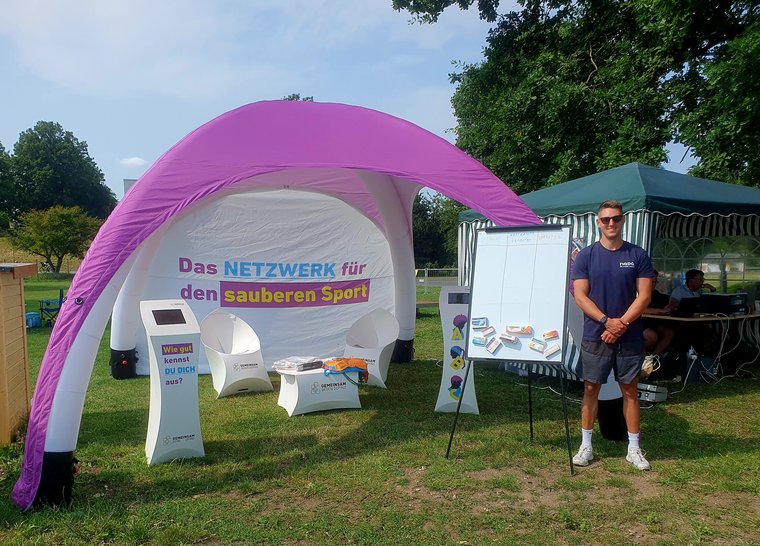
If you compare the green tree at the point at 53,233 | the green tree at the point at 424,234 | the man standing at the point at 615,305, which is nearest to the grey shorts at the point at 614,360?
the man standing at the point at 615,305

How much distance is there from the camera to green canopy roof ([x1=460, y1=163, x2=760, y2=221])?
242 inches

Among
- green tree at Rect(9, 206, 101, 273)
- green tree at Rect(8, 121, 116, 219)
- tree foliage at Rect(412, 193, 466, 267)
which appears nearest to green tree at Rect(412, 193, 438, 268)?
tree foliage at Rect(412, 193, 466, 267)

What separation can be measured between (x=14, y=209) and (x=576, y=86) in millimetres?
60673

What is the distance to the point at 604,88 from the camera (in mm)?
11211

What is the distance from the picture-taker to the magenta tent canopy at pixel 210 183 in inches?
147

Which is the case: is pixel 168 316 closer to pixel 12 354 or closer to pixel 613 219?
pixel 12 354

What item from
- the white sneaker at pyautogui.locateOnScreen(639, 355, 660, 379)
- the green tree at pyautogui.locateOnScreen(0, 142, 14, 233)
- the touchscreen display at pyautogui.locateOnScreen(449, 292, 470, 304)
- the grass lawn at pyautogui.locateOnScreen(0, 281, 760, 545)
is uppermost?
the green tree at pyautogui.locateOnScreen(0, 142, 14, 233)

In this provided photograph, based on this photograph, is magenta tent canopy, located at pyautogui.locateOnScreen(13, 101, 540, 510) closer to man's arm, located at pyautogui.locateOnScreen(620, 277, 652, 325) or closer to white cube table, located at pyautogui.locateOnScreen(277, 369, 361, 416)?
man's arm, located at pyautogui.locateOnScreen(620, 277, 652, 325)

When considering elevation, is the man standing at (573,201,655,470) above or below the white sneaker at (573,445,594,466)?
above

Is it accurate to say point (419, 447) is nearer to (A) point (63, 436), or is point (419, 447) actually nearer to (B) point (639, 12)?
(A) point (63, 436)

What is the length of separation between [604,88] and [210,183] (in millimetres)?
9081

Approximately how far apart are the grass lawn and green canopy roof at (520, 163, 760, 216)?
204cm

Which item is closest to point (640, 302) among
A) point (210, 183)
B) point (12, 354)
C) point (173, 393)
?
point (210, 183)

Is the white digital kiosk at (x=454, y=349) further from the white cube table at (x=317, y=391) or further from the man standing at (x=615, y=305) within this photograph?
the man standing at (x=615, y=305)
